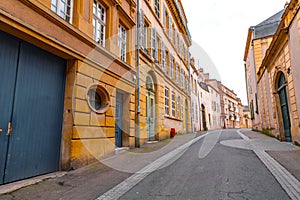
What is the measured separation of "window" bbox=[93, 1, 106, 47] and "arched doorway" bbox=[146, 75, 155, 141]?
439 centimetres

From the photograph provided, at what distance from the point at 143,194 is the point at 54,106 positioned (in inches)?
128

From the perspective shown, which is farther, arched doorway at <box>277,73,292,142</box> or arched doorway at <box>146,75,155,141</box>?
arched doorway at <box>146,75,155,141</box>

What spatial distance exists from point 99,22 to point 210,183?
20.2 feet

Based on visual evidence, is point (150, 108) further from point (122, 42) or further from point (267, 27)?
point (267, 27)

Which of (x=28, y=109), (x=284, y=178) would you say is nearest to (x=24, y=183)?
(x=28, y=109)

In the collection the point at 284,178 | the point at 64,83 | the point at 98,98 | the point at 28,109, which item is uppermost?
the point at 64,83

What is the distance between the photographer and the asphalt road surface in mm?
3092

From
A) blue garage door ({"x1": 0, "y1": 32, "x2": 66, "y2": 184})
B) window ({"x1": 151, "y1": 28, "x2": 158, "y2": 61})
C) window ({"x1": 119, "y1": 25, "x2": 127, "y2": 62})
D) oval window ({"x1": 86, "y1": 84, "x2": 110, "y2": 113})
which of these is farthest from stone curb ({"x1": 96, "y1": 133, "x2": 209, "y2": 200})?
window ({"x1": 151, "y1": 28, "x2": 158, "y2": 61})

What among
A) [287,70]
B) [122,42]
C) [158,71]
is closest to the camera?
[287,70]

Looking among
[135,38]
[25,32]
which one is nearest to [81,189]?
[25,32]

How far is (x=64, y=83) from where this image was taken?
544 centimetres

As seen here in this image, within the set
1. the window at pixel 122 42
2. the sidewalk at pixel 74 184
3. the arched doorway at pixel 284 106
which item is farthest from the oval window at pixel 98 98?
the arched doorway at pixel 284 106

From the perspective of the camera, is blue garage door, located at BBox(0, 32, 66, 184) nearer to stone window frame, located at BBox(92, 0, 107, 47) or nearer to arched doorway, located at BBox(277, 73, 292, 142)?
stone window frame, located at BBox(92, 0, 107, 47)

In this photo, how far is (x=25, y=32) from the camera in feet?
13.2
